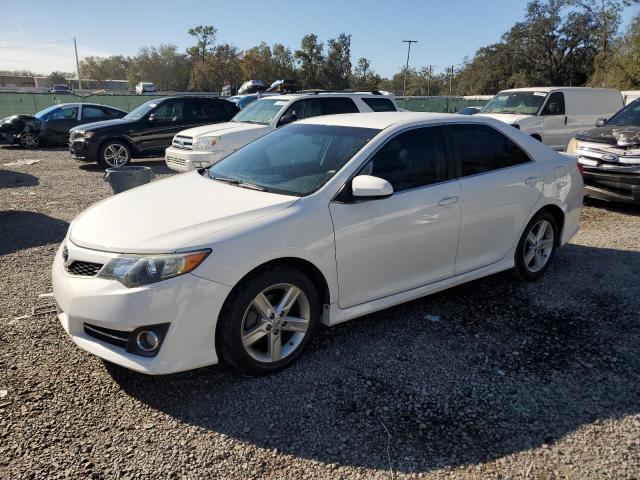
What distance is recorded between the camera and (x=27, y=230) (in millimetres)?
6758

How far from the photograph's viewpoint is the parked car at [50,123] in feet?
53.6

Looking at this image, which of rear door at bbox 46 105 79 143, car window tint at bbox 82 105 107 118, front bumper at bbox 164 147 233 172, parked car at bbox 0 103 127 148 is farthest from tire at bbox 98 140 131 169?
rear door at bbox 46 105 79 143

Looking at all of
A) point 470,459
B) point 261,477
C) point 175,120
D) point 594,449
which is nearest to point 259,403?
point 261,477

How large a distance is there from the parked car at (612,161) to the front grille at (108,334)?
7374 mm

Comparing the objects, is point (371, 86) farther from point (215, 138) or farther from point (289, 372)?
point (289, 372)

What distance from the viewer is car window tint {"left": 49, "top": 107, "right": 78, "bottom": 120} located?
16.7 metres

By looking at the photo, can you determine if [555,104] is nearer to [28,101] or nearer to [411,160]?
[411,160]

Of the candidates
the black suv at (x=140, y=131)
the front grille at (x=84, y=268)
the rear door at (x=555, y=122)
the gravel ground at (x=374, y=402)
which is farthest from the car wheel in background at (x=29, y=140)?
the front grille at (x=84, y=268)

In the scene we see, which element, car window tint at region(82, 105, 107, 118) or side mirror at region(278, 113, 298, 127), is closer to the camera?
side mirror at region(278, 113, 298, 127)

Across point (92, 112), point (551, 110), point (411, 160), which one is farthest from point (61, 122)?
point (411, 160)

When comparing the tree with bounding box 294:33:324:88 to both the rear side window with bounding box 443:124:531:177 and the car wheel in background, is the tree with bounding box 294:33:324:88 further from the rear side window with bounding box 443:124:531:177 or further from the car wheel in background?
the rear side window with bounding box 443:124:531:177

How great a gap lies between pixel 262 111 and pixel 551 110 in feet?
22.2

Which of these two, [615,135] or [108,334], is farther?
[615,135]

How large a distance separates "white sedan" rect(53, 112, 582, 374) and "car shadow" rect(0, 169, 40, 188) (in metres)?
7.63
